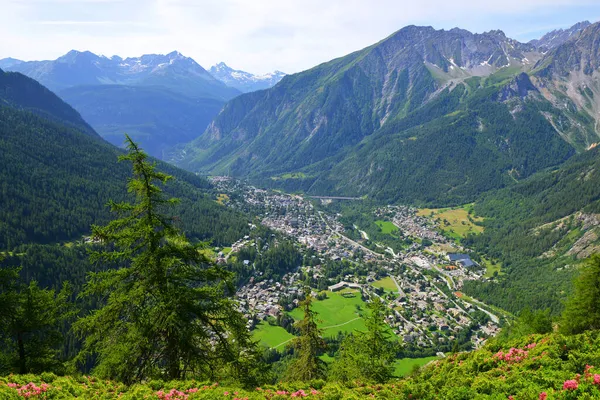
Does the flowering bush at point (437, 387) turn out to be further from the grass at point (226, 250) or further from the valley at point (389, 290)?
the grass at point (226, 250)

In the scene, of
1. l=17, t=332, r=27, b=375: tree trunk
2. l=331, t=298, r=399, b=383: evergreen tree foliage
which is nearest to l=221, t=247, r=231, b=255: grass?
l=331, t=298, r=399, b=383: evergreen tree foliage

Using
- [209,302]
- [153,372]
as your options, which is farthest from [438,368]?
[153,372]

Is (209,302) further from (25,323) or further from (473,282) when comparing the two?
(473,282)

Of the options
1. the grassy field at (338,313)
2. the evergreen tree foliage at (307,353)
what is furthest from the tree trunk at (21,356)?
the grassy field at (338,313)

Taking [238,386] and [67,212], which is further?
[67,212]

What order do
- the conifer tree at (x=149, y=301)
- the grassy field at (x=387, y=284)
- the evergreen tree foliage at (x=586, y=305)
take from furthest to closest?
the grassy field at (x=387, y=284) → the evergreen tree foliage at (x=586, y=305) → the conifer tree at (x=149, y=301)

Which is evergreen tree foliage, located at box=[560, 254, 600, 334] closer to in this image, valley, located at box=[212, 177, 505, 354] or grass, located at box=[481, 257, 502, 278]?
valley, located at box=[212, 177, 505, 354]
